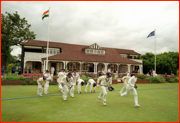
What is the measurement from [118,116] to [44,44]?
24.1m

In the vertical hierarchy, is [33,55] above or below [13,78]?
above

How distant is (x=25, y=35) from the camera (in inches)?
1243

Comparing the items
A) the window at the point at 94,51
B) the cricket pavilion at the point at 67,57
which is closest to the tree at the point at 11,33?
the cricket pavilion at the point at 67,57

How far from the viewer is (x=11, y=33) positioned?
29.9 m

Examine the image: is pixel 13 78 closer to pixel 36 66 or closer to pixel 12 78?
pixel 12 78

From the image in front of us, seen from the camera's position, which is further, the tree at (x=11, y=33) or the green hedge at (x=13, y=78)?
the tree at (x=11, y=33)

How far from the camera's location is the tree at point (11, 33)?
94.3ft

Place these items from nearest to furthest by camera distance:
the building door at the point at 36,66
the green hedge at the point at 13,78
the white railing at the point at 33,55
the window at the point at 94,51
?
1. the green hedge at the point at 13,78
2. the white railing at the point at 33,55
3. the building door at the point at 36,66
4. the window at the point at 94,51

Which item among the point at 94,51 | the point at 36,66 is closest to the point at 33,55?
the point at 36,66

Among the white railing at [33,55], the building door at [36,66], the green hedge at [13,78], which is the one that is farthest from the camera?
the building door at [36,66]

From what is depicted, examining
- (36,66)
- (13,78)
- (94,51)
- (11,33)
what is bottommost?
(13,78)

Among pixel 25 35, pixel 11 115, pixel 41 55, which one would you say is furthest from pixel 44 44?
pixel 11 115

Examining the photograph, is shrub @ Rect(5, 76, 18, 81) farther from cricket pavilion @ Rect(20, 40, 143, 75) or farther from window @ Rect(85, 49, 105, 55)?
window @ Rect(85, 49, 105, 55)

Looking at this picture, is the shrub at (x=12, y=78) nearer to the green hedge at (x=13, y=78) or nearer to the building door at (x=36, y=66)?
the green hedge at (x=13, y=78)
